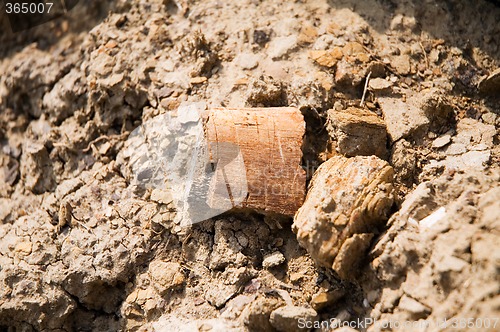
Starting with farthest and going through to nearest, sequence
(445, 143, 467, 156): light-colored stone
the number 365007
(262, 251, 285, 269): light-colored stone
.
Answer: the number 365007 < (445, 143, 467, 156): light-colored stone < (262, 251, 285, 269): light-colored stone

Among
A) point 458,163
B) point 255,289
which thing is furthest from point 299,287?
point 458,163

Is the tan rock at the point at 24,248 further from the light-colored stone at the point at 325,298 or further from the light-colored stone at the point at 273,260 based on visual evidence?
the light-colored stone at the point at 325,298

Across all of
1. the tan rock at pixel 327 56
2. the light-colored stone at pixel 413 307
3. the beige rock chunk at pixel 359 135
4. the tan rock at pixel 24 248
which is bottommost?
the tan rock at pixel 24 248

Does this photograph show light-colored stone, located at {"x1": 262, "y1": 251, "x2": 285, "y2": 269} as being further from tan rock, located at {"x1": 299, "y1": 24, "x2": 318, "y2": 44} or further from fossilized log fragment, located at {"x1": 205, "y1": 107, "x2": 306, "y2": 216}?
tan rock, located at {"x1": 299, "y1": 24, "x2": 318, "y2": 44}

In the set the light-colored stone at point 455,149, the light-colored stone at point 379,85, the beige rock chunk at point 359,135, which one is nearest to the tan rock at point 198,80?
the beige rock chunk at point 359,135

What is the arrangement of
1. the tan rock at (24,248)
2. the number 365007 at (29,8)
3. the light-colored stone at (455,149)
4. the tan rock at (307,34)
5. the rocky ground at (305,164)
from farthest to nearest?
the number 365007 at (29,8), the tan rock at (307,34), the tan rock at (24,248), the light-colored stone at (455,149), the rocky ground at (305,164)

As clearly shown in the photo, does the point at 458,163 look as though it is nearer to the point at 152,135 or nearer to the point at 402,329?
the point at 402,329

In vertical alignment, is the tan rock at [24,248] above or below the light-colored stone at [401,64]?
below

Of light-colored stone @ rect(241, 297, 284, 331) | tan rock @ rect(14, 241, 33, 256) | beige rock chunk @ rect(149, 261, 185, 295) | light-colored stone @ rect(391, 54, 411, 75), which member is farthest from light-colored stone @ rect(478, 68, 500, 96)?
tan rock @ rect(14, 241, 33, 256)
